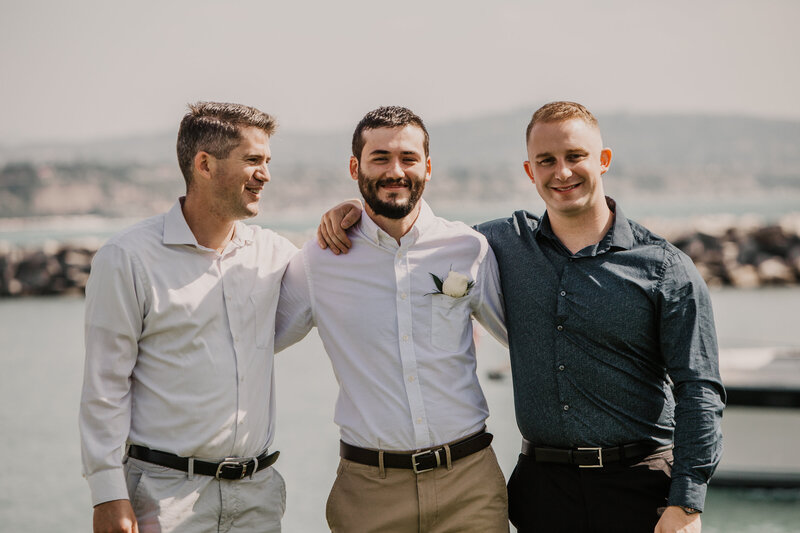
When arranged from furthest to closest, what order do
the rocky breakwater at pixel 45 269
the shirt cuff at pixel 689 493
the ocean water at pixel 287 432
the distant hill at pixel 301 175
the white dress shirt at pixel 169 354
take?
the distant hill at pixel 301 175
the rocky breakwater at pixel 45 269
the ocean water at pixel 287 432
the white dress shirt at pixel 169 354
the shirt cuff at pixel 689 493

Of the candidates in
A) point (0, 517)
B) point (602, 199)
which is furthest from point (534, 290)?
point (0, 517)

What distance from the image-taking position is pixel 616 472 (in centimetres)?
298

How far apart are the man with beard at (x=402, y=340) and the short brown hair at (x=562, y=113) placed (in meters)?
0.46

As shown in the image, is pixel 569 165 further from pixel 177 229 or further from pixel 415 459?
pixel 177 229

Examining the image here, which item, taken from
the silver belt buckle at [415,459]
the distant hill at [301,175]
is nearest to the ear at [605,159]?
the silver belt buckle at [415,459]

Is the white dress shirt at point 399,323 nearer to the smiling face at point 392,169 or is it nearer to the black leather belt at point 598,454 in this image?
the smiling face at point 392,169

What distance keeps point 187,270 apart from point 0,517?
604 cm

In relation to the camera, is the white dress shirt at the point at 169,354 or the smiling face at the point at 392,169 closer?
the white dress shirt at the point at 169,354

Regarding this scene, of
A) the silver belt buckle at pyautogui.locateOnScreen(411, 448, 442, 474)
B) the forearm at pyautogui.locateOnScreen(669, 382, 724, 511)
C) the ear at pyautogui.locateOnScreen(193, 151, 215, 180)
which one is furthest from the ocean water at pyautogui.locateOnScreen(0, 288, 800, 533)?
the ear at pyautogui.locateOnScreen(193, 151, 215, 180)

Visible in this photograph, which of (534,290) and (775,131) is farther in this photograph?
(775,131)

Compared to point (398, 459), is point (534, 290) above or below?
above

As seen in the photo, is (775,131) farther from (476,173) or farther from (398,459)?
(398,459)

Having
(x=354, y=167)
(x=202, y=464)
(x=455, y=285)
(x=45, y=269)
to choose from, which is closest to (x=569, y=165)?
(x=455, y=285)

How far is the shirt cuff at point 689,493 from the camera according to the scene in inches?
107
